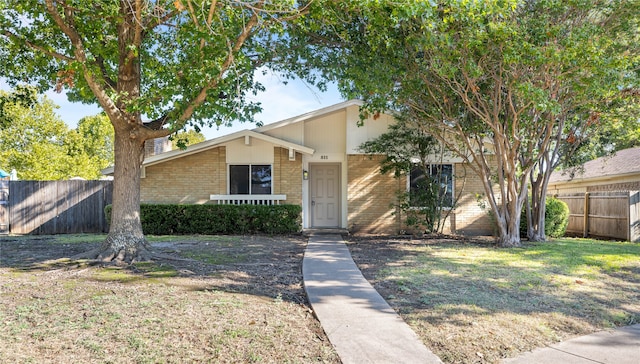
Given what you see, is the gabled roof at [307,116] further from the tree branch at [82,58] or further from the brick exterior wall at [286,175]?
the tree branch at [82,58]

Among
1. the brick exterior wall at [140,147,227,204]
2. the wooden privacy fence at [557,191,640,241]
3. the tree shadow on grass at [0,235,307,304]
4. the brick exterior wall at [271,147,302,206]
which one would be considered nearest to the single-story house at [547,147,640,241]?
the wooden privacy fence at [557,191,640,241]

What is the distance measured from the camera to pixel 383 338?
3.96 meters

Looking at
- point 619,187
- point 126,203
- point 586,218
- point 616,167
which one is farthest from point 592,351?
point 616,167

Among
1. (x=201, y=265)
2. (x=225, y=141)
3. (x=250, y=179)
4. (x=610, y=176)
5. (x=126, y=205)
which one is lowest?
(x=201, y=265)

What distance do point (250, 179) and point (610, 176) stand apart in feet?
49.6

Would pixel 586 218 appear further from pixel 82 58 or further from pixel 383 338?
pixel 82 58

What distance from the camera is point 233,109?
25.2 ft

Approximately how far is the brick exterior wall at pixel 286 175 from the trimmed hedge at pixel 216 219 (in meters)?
1.01

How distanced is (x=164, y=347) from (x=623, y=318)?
501 cm

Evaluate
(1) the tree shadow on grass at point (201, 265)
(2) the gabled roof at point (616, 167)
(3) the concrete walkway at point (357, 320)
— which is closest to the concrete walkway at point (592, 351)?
(3) the concrete walkway at point (357, 320)

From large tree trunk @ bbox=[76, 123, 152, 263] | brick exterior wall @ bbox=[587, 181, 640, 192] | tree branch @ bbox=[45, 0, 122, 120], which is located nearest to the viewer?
tree branch @ bbox=[45, 0, 122, 120]

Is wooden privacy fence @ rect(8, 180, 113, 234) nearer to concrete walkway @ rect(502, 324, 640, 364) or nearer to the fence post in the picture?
concrete walkway @ rect(502, 324, 640, 364)

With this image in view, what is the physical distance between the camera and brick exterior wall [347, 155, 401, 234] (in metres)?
14.4

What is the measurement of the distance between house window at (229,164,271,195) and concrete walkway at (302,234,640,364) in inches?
342
